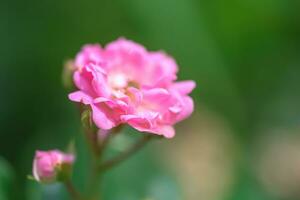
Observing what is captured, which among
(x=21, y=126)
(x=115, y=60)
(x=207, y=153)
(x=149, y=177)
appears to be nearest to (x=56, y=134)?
(x=21, y=126)

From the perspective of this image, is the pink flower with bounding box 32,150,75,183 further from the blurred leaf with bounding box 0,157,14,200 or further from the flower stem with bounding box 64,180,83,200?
the blurred leaf with bounding box 0,157,14,200

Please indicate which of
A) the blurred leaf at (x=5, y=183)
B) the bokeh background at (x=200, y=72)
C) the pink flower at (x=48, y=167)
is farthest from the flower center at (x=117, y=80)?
the bokeh background at (x=200, y=72)

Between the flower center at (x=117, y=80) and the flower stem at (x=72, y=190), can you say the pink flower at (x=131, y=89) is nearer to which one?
the flower center at (x=117, y=80)

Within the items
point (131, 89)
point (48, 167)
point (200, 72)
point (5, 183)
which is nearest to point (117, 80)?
point (131, 89)

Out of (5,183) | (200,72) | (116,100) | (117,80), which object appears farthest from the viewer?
(200,72)

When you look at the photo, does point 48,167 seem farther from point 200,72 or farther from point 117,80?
point 200,72

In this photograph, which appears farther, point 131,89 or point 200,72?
point 200,72
